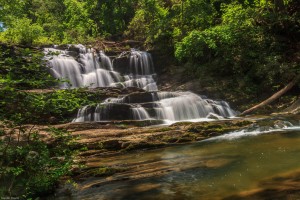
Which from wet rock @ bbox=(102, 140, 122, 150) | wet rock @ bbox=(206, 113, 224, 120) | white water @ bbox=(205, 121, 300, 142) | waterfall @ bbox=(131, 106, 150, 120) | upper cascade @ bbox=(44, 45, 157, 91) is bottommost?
white water @ bbox=(205, 121, 300, 142)

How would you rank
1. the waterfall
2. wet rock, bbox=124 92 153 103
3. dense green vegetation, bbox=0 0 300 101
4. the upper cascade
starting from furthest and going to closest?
the upper cascade → dense green vegetation, bbox=0 0 300 101 → wet rock, bbox=124 92 153 103 → the waterfall

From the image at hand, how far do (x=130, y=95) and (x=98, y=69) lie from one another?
8410 mm

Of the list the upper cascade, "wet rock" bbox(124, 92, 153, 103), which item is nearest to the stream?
"wet rock" bbox(124, 92, 153, 103)

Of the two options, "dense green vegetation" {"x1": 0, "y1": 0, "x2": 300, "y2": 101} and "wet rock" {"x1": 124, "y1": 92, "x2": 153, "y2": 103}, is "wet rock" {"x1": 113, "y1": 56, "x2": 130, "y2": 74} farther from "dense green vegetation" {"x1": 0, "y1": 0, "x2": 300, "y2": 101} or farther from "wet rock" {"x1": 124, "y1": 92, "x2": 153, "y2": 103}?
"wet rock" {"x1": 124, "y1": 92, "x2": 153, "y2": 103}

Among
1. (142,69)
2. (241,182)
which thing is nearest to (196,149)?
(241,182)

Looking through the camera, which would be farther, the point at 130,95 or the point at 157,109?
the point at 130,95

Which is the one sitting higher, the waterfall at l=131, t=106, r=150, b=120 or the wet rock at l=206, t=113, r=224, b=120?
the waterfall at l=131, t=106, r=150, b=120

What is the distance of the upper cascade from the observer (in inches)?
976

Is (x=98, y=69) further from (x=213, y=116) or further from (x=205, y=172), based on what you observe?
(x=205, y=172)

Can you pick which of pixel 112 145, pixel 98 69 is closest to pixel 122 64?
pixel 98 69

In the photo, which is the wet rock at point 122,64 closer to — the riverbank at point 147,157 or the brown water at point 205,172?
the riverbank at point 147,157

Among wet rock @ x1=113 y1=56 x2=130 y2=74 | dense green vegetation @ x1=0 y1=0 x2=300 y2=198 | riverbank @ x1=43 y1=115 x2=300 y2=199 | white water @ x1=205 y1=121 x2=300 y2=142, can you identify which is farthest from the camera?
wet rock @ x1=113 y1=56 x2=130 y2=74

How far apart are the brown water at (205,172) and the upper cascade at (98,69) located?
1596cm

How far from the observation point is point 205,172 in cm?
682
